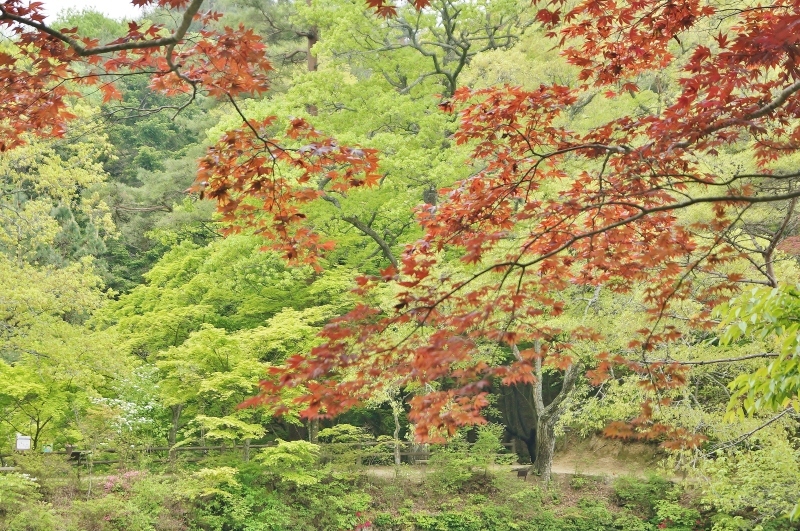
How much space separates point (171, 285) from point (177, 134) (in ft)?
30.0

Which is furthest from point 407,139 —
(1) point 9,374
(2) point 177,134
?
(2) point 177,134

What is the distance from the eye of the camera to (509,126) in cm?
454

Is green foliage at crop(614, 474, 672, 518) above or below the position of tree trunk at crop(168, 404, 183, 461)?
below

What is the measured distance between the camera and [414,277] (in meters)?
4.12

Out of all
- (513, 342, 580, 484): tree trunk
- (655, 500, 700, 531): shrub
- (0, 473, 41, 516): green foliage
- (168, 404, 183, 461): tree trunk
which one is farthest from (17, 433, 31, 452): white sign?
(655, 500, 700, 531): shrub

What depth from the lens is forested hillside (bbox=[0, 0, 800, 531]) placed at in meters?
4.07

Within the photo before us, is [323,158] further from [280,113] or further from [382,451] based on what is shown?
[382,451]

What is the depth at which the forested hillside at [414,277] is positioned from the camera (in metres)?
4.07

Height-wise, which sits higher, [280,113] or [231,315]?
[280,113]

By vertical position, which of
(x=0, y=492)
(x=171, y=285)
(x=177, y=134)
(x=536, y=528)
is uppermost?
(x=177, y=134)

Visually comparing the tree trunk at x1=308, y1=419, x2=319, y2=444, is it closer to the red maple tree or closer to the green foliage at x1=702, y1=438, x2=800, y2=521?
the green foliage at x1=702, y1=438, x2=800, y2=521

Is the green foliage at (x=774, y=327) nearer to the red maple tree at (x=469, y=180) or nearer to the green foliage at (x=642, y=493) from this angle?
the red maple tree at (x=469, y=180)

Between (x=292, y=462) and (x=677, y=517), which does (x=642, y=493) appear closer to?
(x=677, y=517)

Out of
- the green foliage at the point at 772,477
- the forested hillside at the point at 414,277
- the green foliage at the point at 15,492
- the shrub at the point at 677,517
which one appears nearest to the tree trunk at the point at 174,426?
the forested hillside at the point at 414,277
